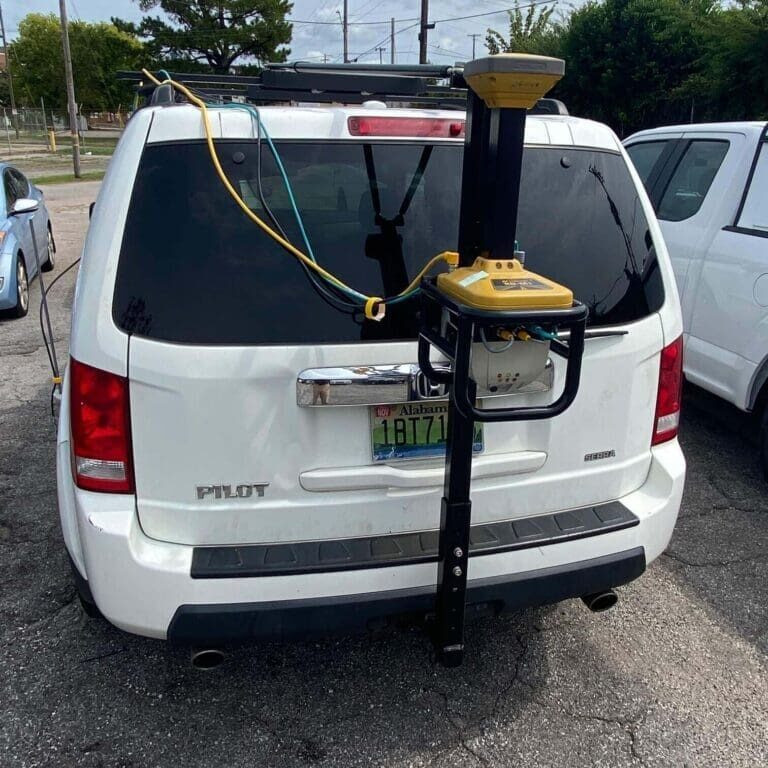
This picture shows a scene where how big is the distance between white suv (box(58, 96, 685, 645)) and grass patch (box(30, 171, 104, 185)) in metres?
24.7

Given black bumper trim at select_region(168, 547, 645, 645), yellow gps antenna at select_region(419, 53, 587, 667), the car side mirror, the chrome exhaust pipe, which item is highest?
yellow gps antenna at select_region(419, 53, 587, 667)

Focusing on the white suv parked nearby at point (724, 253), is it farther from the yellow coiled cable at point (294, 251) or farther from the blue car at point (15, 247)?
the blue car at point (15, 247)

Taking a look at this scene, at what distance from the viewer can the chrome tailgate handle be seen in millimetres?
2111

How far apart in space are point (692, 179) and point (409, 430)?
3.74 metres

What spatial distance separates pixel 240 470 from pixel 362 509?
397mm

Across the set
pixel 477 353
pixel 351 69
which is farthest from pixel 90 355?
pixel 351 69

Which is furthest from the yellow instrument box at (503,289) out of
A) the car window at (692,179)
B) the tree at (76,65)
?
the tree at (76,65)

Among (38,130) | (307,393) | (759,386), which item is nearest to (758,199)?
(759,386)

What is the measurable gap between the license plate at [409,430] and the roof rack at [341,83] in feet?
4.69

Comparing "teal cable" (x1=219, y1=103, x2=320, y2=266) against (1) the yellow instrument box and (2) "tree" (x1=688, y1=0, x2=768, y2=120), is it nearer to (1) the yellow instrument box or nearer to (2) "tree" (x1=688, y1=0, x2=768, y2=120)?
(1) the yellow instrument box

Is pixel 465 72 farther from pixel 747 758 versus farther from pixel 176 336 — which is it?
pixel 747 758

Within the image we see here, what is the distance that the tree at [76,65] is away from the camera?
63719 mm

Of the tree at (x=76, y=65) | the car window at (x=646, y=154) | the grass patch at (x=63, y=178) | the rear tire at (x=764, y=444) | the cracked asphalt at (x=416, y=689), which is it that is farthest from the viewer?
the tree at (x=76, y=65)

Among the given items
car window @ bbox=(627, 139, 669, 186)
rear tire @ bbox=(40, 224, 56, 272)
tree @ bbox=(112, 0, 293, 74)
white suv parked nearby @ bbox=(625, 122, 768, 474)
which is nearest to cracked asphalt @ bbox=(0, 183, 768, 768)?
white suv parked nearby @ bbox=(625, 122, 768, 474)
